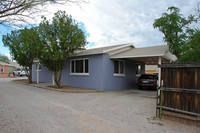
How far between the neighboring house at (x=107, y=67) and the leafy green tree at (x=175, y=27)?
1280 mm

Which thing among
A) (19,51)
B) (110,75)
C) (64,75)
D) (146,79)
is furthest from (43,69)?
(146,79)

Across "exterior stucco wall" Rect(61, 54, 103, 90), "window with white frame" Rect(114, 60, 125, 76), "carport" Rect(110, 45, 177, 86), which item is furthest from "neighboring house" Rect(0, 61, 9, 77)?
"carport" Rect(110, 45, 177, 86)

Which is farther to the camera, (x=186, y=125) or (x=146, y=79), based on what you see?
(x=146, y=79)

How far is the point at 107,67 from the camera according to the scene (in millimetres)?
12148

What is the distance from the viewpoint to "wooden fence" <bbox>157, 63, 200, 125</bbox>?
4.64 meters

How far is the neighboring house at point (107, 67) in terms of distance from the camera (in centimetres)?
1181

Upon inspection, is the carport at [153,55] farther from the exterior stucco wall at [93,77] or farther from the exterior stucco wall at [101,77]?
the exterior stucco wall at [93,77]

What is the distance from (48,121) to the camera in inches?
187

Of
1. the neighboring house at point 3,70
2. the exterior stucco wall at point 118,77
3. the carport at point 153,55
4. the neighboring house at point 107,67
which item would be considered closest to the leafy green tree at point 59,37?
the neighboring house at point 107,67

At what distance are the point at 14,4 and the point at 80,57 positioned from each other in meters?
9.82

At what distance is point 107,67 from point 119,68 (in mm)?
1933

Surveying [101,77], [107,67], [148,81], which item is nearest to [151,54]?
[107,67]

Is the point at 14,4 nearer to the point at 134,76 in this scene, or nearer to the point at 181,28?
the point at 181,28

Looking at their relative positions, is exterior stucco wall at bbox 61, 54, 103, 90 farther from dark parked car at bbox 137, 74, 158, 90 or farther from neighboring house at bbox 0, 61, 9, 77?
neighboring house at bbox 0, 61, 9, 77
